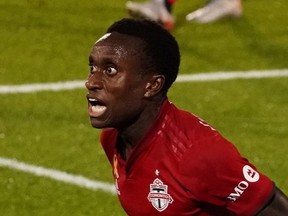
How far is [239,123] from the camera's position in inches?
319

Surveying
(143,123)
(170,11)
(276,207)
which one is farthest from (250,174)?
(170,11)

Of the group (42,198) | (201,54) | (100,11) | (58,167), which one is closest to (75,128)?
(58,167)

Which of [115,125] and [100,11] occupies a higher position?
[115,125]

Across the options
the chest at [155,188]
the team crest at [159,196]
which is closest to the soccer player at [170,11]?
the chest at [155,188]

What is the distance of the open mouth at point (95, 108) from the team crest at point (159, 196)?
1.30 ft

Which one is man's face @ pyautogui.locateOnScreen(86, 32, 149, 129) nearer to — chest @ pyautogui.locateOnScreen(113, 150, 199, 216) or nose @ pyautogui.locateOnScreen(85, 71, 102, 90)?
nose @ pyautogui.locateOnScreen(85, 71, 102, 90)

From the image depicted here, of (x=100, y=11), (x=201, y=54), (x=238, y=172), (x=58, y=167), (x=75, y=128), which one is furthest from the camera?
(x=100, y=11)

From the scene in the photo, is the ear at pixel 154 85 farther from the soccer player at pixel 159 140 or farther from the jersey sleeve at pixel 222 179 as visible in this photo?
the jersey sleeve at pixel 222 179

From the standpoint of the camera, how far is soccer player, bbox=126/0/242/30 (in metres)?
9.92

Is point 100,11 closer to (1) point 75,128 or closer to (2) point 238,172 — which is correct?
(1) point 75,128

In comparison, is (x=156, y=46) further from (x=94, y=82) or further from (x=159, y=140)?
(x=159, y=140)

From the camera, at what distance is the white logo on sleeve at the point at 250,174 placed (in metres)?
4.08

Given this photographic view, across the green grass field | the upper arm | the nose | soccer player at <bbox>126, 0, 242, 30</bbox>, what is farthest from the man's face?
soccer player at <bbox>126, 0, 242, 30</bbox>

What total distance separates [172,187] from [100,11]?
6.76 meters
